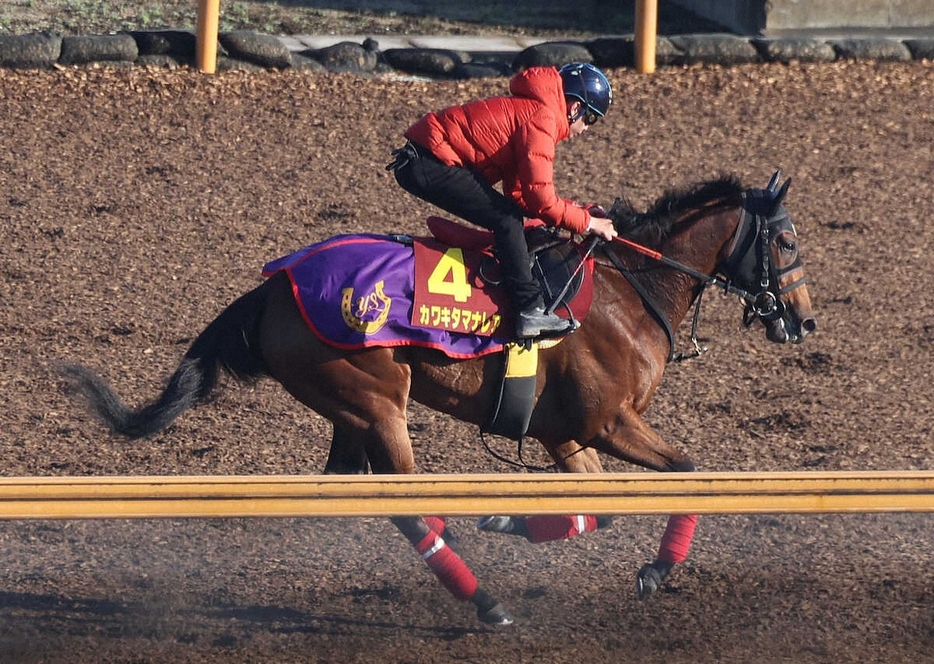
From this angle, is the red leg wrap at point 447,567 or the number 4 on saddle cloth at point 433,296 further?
the number 4 on saddle cloth at point 433,296

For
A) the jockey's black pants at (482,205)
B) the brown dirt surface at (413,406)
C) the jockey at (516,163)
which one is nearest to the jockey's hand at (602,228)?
the jockey at (516,163)

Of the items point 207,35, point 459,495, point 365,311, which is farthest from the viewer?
point 207,35

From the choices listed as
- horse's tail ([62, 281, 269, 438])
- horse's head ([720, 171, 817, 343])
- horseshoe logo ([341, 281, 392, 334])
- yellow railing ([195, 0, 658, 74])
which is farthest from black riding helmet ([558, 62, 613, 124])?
yellow railing ([195, 0, 658, 74])

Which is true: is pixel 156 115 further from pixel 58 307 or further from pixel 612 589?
pixel 612 589

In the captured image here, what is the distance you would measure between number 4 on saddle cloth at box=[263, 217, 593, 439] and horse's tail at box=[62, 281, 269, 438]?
216 millimetres

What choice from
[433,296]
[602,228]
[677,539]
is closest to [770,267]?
[602,228]

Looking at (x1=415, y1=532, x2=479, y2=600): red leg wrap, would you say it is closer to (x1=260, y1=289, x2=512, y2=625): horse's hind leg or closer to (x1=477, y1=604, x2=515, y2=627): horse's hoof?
(x1=477, y1=604, x2=515, y2=627): horse's hoof

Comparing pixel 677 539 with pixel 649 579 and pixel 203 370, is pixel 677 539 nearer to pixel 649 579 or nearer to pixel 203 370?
pixel 649 579

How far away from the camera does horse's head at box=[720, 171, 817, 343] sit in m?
5.94

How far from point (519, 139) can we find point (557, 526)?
1.73 meters

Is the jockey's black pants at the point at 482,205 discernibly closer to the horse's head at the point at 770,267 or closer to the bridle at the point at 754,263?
the bridle at the point at 754,263

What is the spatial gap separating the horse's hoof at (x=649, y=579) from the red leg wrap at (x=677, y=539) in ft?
0.14

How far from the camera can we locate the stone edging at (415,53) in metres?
11.8

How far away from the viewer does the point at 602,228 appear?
5828mm
